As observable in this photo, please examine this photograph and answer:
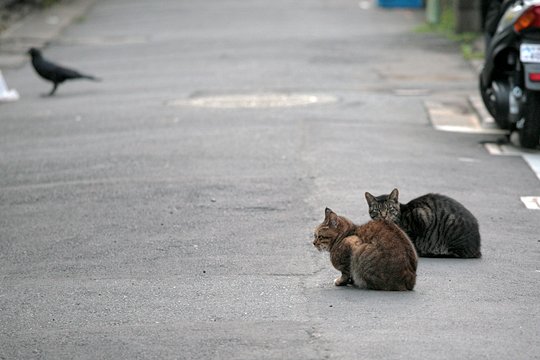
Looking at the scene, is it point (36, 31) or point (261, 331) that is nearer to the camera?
point (261, 331)

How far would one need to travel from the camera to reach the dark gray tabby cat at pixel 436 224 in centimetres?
818

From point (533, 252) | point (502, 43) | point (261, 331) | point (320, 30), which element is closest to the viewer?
point (261, 331)

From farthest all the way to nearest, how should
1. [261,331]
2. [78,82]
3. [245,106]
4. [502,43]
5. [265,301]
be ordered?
1. [78,82]
2. [245,106]
3. [502,43]
4. [265,301]
5. [261,331]

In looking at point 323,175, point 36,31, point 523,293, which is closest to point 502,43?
point 323,175

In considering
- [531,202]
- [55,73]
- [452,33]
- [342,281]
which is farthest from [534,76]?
[452,33]

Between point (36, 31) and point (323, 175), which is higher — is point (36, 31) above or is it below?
below

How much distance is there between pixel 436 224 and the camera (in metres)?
8.21

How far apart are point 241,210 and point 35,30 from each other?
1966 centimetres

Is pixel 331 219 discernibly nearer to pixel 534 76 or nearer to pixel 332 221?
pixel 332 221

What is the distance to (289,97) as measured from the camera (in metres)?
17.0

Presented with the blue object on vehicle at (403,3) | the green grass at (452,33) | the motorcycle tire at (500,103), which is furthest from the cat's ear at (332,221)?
the blue object on vehicle at (403,3)

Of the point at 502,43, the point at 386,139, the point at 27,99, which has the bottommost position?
the point at 27,99

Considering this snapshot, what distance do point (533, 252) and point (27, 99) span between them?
11.6 metres

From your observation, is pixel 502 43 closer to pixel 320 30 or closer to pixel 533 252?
pixel 533 252
